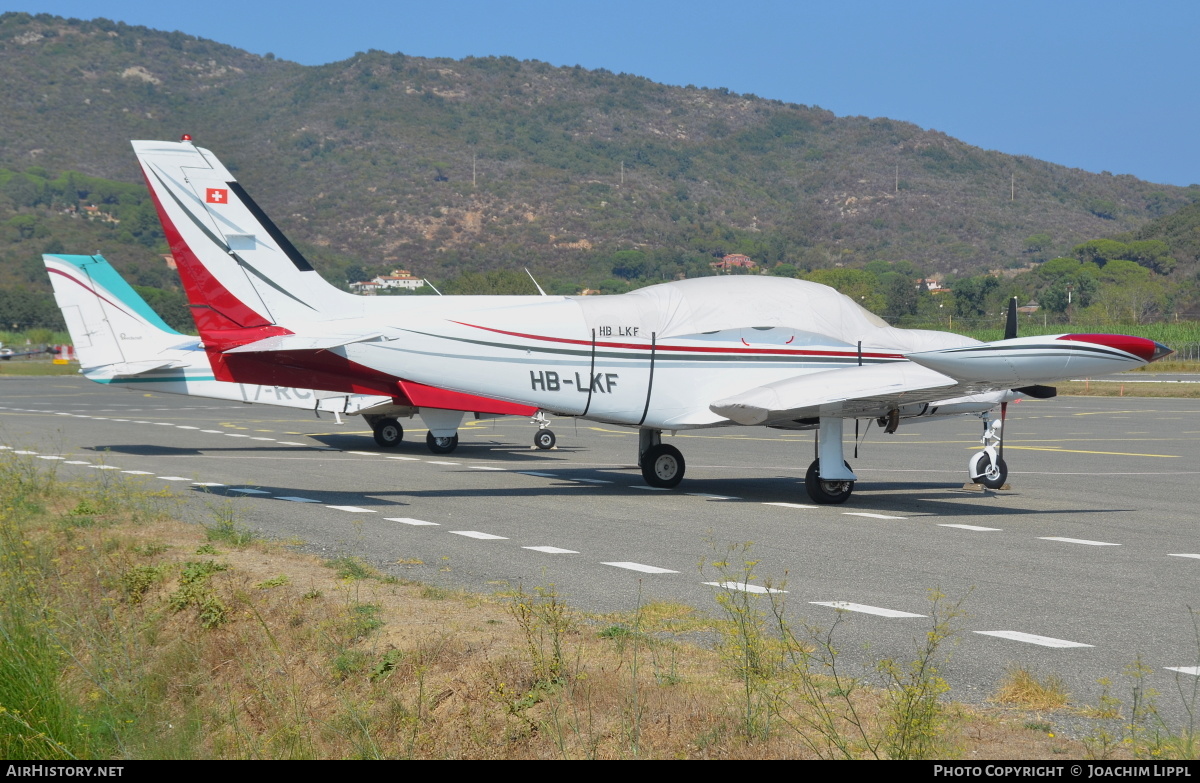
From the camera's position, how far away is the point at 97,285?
2623cm

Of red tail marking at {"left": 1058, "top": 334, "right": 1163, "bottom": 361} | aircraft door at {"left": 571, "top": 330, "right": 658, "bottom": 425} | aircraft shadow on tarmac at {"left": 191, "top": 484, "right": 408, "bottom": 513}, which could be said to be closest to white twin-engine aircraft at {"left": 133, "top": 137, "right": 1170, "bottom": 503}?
aircraft door at {"left": 571, "top": 330, "right": 658, "bottom": 425}

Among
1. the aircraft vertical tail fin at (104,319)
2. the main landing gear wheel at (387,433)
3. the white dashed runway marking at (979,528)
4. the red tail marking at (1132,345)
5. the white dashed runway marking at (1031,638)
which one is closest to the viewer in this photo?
the white dashed runway marking at (1031,638)

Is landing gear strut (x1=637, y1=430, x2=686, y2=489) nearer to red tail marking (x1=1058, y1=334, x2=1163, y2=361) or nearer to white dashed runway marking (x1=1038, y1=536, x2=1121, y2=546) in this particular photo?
white dashed runway marking (x1=1038, y1=536, x2=1121, y2=546)

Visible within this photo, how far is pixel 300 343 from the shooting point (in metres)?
14.9

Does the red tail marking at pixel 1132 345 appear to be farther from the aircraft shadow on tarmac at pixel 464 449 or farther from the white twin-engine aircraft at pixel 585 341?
the aircraft shadow on tarmac at pixel 464 449

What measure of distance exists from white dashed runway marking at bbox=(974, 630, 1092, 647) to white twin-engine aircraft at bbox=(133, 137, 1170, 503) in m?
6.95

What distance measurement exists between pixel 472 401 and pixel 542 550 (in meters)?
4.78

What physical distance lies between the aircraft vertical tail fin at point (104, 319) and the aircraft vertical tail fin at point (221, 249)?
10831 millimetres

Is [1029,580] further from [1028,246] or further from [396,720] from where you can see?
[1028,246]

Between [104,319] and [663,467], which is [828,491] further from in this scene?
[104,319]

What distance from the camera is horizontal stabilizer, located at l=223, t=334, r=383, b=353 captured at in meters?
14.7

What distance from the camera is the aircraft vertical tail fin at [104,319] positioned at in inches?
1025

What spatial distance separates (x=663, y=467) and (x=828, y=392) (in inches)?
130

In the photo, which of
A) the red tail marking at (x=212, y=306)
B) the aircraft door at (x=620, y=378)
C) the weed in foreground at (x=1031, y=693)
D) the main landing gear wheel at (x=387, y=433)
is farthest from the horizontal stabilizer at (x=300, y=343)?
the weed in foreground at (x=1031, y=693)
